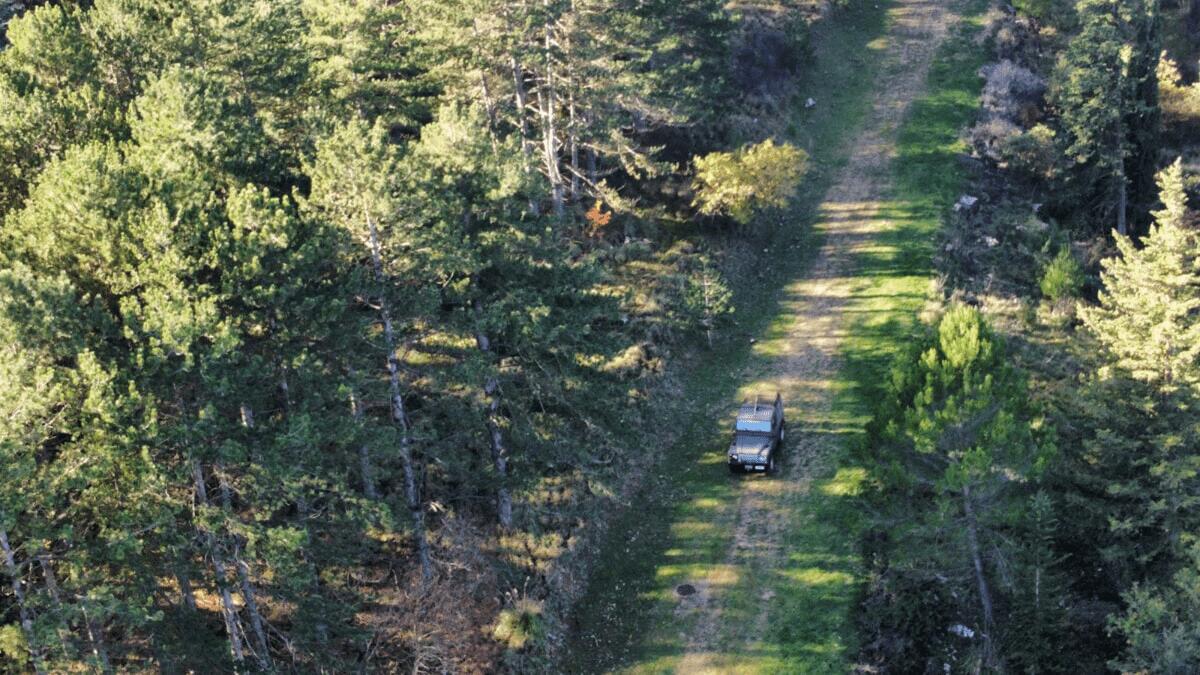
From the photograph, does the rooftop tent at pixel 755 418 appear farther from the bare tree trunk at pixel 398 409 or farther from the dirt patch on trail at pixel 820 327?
the bare tree trunk at pixel 398 409

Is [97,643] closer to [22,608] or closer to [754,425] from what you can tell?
[22,608]

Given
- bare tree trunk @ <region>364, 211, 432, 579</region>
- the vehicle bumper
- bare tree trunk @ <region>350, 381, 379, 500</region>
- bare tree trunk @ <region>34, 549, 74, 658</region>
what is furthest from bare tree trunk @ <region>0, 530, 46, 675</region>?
the vehicle bumper

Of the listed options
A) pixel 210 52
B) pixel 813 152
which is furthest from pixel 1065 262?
pixel 210 52

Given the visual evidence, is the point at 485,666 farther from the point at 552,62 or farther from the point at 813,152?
the point at 813,152

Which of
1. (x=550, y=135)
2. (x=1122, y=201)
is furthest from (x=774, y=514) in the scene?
(x=1122, y=201)

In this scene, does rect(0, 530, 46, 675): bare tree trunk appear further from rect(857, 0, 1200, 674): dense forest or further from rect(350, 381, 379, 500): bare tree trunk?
rect(857, 0, 1200, 674): dense forest
